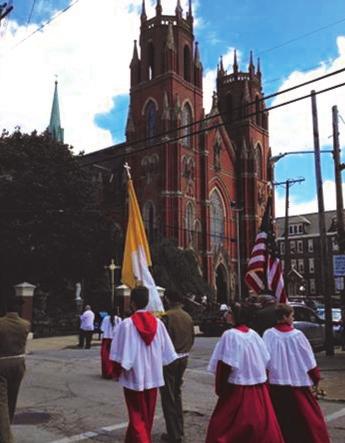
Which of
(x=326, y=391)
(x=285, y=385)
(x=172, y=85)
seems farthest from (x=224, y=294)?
(x=285, y=385)

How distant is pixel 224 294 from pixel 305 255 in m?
25.9

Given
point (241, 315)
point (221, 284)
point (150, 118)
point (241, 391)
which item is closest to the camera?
point (241, 391)

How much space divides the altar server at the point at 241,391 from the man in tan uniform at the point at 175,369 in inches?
55.2

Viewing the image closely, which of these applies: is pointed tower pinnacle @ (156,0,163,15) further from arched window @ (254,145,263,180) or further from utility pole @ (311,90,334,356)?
utility pole @ (311,90,334,356)

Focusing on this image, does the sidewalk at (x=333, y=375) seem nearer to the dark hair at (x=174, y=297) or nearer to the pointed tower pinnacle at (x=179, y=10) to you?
the dark hair at (x=174, y=297)

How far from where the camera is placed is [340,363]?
15250mm

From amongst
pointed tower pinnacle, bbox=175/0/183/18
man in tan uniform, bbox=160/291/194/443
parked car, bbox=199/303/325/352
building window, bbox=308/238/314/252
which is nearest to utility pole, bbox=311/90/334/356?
parked car, bbox=199/303/325/352

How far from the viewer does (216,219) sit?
5912 cm

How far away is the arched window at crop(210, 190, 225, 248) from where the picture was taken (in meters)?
57.9

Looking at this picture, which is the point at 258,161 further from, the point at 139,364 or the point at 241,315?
the point at 139,364

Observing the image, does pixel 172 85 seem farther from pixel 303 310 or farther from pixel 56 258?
pixel 303 310

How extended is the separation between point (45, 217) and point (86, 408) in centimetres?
2822

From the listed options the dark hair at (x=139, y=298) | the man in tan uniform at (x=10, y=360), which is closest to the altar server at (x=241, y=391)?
→ the dark hair at (x=139, y=298)

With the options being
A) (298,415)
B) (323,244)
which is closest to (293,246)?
(323,244)
